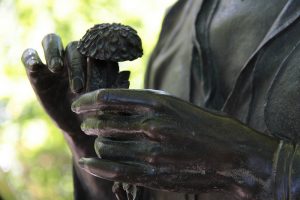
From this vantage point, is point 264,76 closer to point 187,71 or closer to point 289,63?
point 289,63

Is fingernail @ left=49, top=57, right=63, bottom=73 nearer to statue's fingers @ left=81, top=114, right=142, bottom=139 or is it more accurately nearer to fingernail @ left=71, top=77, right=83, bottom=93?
fingernail @ left=71, top=77, right=83, bottom=93

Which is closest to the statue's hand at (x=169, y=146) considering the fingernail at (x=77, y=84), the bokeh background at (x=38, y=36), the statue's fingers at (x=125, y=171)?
the statue's fingers at (x=125, y=171)

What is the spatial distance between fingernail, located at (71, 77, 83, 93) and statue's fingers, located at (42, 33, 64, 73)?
0.17 feet

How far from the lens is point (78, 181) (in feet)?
5.26

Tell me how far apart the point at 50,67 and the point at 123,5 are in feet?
11.2

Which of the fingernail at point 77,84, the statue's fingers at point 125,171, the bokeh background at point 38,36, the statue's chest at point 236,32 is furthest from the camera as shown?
the bokeh background at point 38,36

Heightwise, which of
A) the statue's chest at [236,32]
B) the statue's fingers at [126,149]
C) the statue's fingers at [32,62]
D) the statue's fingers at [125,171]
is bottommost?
the statue's fingers at [125,171]

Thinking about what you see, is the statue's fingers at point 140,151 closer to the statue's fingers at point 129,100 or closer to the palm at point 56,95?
the statue's fingers at point 129,100

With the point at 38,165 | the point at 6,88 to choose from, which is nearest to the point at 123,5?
the point at 6,88

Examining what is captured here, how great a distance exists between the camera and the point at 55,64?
130cm

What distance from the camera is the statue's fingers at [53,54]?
1300mm

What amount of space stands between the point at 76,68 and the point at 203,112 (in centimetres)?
27

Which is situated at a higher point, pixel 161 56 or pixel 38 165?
pixel 161 56

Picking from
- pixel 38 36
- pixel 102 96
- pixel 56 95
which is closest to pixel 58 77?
pixel 56 95
